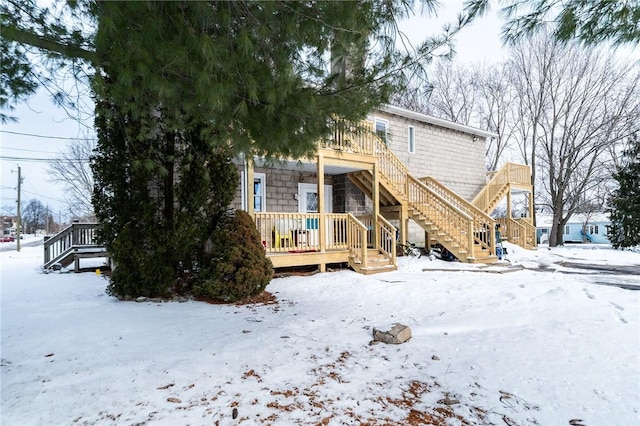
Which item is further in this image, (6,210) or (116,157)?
(6,210)

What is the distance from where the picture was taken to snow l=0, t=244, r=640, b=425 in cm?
252

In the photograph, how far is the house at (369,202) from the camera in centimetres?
866

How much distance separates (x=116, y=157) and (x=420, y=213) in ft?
26.8

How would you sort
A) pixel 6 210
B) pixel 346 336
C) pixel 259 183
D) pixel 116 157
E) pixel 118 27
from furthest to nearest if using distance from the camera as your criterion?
pixel 6 210
pixel 259 183
pixel 116 157
pixel 346 336
pixel 118 27

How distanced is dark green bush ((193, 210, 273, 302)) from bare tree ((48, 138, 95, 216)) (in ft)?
57.5

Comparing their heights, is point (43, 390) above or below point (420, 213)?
below

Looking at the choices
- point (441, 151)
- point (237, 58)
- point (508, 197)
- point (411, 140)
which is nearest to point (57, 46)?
point (237, 58)

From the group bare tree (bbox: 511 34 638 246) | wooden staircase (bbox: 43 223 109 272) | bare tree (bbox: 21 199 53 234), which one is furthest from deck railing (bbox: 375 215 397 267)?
bare tree (bbox: 21 199 53 234)

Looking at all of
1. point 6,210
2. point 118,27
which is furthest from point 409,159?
point 6,210

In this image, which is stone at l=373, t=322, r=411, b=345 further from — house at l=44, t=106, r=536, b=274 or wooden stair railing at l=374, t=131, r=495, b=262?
wooden stair railing at l=374, t=131, r=495, b=262

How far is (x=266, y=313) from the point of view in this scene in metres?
5.20

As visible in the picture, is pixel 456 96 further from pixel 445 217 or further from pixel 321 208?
pixel 321 208

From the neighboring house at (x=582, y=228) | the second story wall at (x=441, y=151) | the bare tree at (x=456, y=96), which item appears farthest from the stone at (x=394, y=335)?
the neighboring house at (x=582, y=228)

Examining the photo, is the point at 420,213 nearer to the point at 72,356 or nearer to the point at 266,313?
the point at 266,313
